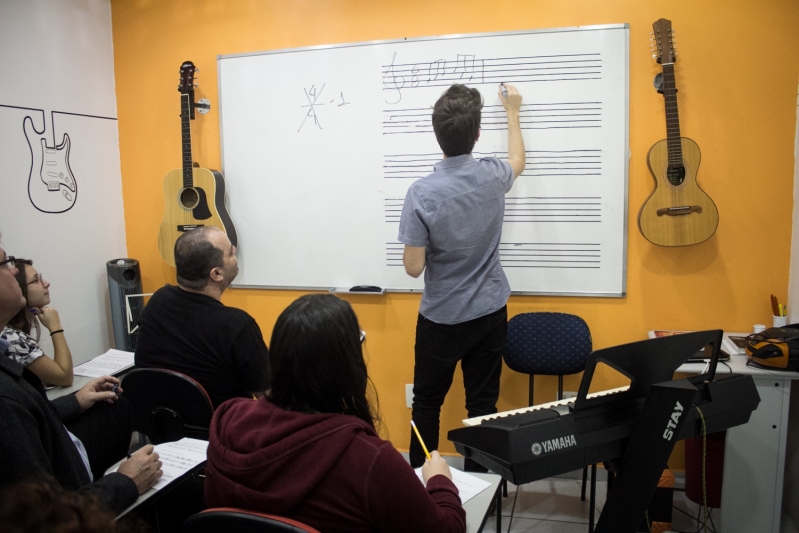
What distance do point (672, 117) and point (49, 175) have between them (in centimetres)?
307

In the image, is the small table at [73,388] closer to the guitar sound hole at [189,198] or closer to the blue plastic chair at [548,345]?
the guitar sound hole at [189,198]

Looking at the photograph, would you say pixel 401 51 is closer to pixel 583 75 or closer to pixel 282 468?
pixel 583 75

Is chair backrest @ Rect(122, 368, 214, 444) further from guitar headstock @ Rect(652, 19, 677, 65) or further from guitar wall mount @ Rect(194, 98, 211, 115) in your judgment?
guitar headstock @ Rect(652, 19, 677, 65)

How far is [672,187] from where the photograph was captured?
2.52 m

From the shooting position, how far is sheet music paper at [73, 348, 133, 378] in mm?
2492

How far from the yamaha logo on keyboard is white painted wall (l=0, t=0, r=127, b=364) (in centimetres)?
269

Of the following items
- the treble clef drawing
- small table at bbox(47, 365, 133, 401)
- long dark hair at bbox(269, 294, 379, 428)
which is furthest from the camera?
the treble clef drawing

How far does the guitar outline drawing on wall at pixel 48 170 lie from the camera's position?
2.90 meters

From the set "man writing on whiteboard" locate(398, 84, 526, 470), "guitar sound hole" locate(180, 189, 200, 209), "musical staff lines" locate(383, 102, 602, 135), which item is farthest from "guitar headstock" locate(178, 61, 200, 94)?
"man writing on whiteboard" locate(398, 84, 526, 470)

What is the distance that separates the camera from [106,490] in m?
1.39

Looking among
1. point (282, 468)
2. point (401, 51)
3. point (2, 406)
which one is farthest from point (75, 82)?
point (282, 468)

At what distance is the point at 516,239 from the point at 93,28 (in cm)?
262

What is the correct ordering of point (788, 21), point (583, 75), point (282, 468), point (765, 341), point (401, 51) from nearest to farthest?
point (282, 468) < point (765, 341) < point (788, 21) < point (583, 75) < point (401, 51)

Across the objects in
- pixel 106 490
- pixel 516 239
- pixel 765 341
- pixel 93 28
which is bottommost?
pixel 106 490
